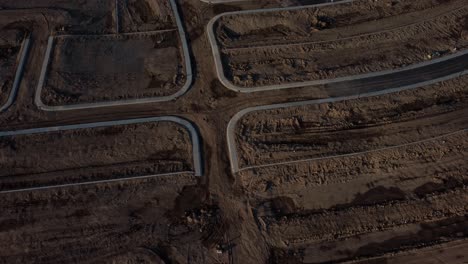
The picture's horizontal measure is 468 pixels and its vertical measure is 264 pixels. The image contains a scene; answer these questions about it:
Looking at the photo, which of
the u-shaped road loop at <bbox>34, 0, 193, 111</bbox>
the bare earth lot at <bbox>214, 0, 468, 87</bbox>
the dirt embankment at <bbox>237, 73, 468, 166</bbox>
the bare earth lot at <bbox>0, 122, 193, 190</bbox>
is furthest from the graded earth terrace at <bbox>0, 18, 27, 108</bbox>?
the dirt embankment at <bbox>237, 73, 468, 166</bbox>

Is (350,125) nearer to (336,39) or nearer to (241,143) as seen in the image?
(241,143)

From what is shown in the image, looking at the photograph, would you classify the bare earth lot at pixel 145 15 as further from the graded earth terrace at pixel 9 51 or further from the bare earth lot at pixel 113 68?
the graded earth terrace at pixel 9 51

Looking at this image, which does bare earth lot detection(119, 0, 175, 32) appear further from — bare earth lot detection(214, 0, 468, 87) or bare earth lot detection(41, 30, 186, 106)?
bare earth lot detection(214, 0, 468, 87)

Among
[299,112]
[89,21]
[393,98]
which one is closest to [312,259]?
[299,112]

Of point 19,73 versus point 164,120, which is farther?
point 19,73

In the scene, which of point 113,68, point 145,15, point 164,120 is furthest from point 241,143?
point 145,15

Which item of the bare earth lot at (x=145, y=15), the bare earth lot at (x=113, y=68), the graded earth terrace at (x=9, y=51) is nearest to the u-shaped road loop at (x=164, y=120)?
the bare earth lot at (x=113, y=68)
